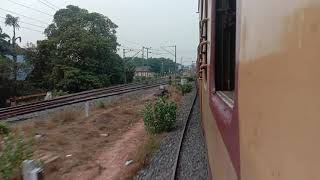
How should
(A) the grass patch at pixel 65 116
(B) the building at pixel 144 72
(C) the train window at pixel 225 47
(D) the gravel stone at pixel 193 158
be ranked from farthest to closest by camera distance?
(B) the building at pixel 144 72
(A) the grass patch at pixel 65 116
(D) the gravel stone at pixel 193 158
(C) the train window at pixel 225 47

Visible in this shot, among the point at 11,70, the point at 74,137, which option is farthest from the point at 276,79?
→ the point at 11,70

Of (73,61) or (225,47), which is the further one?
(73,61)

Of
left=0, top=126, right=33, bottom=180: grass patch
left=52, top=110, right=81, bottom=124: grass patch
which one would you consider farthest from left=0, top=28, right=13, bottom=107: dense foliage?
left=0, top=126, right=33, bottom=180: grass patch

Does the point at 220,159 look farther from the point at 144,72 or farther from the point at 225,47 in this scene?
the point at 144,72

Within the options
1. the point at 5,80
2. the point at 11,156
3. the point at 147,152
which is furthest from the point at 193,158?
the point at 5,80

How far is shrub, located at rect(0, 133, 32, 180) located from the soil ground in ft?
7.16

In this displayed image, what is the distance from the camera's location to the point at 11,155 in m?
8.21

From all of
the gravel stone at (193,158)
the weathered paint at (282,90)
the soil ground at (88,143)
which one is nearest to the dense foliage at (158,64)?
the soil ground at (88,143)

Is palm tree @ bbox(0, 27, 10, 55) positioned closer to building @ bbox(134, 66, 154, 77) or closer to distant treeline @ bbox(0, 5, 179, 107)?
distant treeline @ bbox(0, 5, 179, 107)

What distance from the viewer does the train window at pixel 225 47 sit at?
4328mm

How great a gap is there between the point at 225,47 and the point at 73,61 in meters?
51.1

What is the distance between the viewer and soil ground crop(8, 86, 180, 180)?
1138cm

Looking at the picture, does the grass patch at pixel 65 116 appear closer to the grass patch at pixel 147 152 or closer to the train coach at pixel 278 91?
the grass patch at pixel 147 152

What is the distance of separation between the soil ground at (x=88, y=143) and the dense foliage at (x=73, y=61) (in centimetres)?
2768
